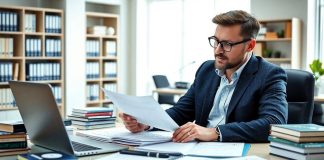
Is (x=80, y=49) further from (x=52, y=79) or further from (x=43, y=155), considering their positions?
(x=43, y=155)

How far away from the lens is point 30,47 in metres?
6.33

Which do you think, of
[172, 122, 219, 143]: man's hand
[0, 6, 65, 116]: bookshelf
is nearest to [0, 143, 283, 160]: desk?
[172, 122, 219, 143]: man's hand

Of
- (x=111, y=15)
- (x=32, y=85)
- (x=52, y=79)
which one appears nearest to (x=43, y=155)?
(x=32, y=85)

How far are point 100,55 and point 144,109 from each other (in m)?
5.54

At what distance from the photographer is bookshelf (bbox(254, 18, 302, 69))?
6539 mm

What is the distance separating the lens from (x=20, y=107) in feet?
5.78

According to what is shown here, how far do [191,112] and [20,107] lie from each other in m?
1.02

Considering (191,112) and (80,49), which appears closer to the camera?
Answer: (191,112)

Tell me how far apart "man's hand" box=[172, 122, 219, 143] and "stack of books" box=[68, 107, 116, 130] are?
0.55 m

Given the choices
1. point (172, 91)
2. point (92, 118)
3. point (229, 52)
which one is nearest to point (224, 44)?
point (229, 52)

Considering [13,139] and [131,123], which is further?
[131,123]

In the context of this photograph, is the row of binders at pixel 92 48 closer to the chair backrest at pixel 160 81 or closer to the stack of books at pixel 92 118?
the chair backrest at pixel 160 81

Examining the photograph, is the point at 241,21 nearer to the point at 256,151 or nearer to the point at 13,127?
the point at 256,151

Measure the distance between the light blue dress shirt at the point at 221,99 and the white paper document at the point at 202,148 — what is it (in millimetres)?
428
